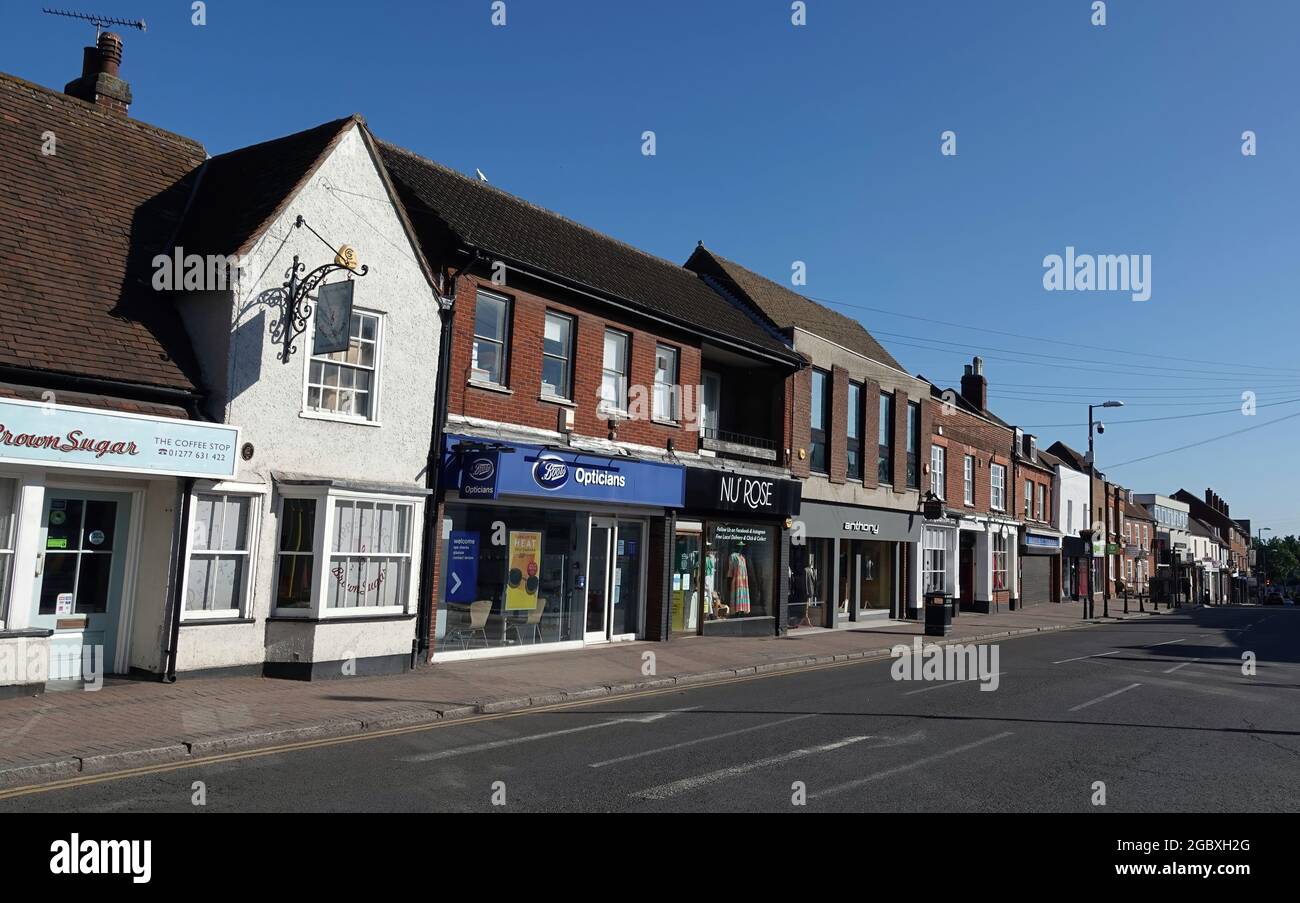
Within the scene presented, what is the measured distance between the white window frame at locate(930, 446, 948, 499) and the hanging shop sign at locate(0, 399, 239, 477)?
25.3 m

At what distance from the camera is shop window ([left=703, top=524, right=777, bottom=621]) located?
2191 cm

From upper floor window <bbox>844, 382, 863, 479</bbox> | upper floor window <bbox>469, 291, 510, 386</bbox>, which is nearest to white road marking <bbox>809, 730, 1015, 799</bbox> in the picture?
upper floor window <bbox>469, 291, 510, 386</bbox>

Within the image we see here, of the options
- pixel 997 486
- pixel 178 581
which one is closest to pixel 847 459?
pixel 997 486

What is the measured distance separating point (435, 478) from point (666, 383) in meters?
6.95

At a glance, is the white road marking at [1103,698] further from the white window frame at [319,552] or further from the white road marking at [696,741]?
the white window frame at [319,552]

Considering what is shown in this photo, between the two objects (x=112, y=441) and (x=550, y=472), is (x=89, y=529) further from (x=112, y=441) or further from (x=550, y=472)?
(x=550, y=472)

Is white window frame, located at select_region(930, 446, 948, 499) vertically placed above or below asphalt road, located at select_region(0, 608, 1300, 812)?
above

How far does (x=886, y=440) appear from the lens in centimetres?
2908

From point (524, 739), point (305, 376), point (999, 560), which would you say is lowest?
point (524, 739)

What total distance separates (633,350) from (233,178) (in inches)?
319

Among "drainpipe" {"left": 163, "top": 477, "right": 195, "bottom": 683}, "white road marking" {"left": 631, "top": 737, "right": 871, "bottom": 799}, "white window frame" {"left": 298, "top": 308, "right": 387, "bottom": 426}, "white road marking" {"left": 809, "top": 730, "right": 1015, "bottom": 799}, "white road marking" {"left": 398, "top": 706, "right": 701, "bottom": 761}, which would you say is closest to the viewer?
"white road marking" {"left": 631, "top": 737, "right": 871, "bottom": 799}

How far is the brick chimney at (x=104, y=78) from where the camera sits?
597 inches

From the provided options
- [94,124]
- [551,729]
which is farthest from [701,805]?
[94,124]

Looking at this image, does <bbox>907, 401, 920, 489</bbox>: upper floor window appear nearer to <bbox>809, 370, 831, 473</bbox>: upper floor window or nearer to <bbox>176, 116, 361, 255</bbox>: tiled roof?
<bbox>809, 370, 831, 473</bbox>: upper floor window
